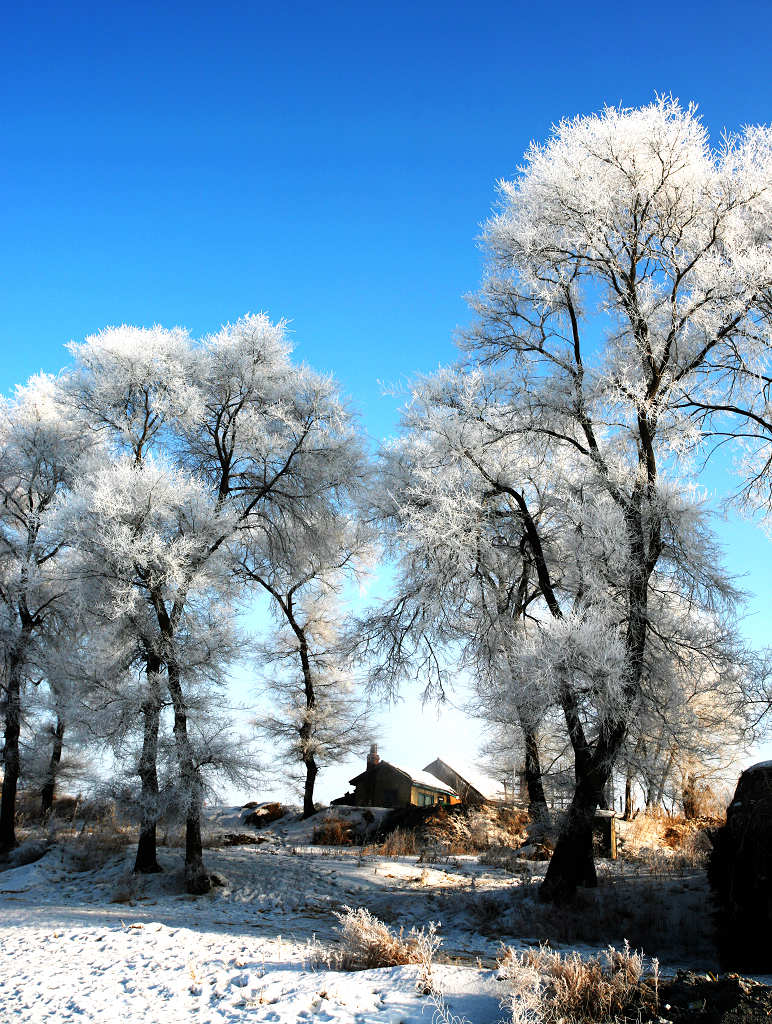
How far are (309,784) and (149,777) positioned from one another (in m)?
12.7

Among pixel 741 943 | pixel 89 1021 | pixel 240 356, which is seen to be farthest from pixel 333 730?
pixel 89 1021

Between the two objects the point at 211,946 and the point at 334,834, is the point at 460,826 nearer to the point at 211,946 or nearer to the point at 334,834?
the point at 334,834

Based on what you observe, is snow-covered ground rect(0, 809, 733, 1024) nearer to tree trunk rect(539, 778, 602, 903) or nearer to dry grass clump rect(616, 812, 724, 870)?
tree trunk rect(539, 778, 602, 903)

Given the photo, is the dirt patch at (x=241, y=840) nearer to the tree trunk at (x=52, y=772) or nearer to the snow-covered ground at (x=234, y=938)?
the snow-covered ground at (x=234, y=938)

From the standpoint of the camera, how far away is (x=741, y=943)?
8.31 m

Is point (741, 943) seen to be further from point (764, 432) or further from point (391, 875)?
point (764, 432)

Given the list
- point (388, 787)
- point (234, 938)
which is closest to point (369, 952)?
point (234, 938)

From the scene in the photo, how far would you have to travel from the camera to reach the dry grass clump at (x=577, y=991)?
17.1ft

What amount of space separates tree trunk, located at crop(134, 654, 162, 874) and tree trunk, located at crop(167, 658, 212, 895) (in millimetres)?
331

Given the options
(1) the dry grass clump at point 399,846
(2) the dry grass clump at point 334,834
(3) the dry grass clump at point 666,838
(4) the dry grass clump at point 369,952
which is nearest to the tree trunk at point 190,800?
(1) the dry grass clump at point 399,846

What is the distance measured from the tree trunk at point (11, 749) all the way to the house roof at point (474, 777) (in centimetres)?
1770

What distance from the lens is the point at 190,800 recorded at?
12531mm

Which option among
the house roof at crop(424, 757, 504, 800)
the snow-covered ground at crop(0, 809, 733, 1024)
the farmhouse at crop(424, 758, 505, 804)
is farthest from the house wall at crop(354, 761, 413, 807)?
the snow-covered ground at crop(0, 809, 733, 1024)

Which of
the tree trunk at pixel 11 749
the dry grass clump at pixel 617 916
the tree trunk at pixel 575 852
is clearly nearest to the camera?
the dry grass clump at pixel 617 916
